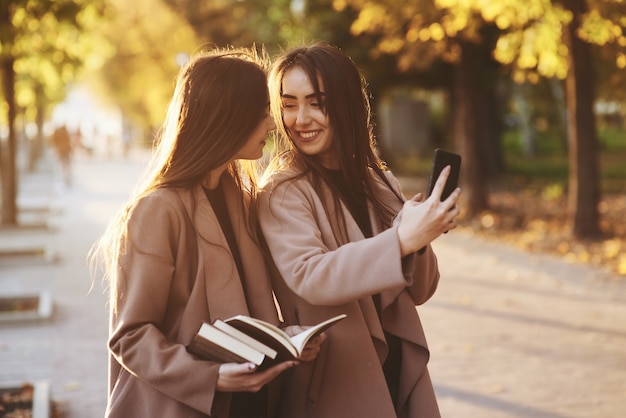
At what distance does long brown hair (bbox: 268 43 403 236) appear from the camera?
3.03 metres

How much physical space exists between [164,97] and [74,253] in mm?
31998

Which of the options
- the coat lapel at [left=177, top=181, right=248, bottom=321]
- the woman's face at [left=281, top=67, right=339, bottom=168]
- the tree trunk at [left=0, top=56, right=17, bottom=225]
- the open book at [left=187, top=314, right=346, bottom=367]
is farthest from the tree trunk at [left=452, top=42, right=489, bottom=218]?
the open book at [left=187, top=314, right=346, bottom=367]

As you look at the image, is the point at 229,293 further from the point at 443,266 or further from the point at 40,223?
the point at 40,223

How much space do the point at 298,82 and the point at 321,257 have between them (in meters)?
0.60

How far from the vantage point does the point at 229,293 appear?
2.85 metres

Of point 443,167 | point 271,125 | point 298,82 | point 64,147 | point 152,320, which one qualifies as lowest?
point 64,147

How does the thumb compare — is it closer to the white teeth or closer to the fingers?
the fingers

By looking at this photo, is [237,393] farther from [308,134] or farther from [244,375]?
[308,134]

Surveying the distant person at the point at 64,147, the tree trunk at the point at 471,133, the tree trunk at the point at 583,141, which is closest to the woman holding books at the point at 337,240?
the tree trunk at the point at 583,141

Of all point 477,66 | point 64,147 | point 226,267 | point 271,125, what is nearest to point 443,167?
point 271,125

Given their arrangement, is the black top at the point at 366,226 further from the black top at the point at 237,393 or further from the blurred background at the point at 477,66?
the blurred background at the point at 477,66

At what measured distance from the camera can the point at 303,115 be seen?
303 cm

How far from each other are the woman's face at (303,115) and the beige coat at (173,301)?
1.17ft

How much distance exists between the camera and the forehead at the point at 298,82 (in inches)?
119
